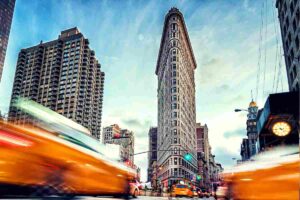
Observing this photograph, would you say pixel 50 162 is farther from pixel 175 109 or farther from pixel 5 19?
pixel 5 19

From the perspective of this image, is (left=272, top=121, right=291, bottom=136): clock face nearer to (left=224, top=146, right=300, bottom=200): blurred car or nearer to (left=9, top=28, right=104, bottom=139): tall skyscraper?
(left=224, top=146, right=300, bottom=200): blurred car

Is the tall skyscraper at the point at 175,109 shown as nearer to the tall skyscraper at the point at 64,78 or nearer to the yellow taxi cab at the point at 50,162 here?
the tall skyscraper at the point at 64,78

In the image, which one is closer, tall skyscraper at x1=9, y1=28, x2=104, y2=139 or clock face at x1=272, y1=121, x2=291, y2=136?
clock face at x1=272, y1=121, x2=291, y2=136

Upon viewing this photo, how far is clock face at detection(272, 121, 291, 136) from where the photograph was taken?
553 inches

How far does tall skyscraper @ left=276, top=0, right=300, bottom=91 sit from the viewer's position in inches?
1393

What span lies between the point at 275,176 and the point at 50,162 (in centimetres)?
537

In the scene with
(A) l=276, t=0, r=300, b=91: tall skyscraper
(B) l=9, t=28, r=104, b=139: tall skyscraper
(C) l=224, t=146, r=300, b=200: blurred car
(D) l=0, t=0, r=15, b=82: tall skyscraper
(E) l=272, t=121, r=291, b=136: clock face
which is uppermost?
(D) l=0, t=0, r=15, b=82: tall skyscraper

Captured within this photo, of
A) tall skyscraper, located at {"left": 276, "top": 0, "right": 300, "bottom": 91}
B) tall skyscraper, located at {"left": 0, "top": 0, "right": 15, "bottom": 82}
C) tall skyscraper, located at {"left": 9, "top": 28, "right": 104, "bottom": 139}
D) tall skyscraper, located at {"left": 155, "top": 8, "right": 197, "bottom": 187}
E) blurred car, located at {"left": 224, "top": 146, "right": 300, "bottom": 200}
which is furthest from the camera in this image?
tall skyscraper, located at {"left": 0, "top": 0, "right": 15, "bottom": 82}

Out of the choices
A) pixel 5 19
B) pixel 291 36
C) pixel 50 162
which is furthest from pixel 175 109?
pixel 5 19

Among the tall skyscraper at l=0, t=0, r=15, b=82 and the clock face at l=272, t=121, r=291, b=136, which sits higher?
the tall skyscraper at l=0, t=0, r=15, b=82

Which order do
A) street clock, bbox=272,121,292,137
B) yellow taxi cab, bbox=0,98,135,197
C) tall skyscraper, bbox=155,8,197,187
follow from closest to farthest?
yellow taxi cab, bbox=0,98,135,197, street clock, bbox=272,121,292,137, tall skyscraper, bbox=155,8,197,187

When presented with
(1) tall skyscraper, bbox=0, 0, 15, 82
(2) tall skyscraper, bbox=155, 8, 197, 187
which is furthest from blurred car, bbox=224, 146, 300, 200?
(1) tall skyscraper, bbox=0, 0, 15, 82

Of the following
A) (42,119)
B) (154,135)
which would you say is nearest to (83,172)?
(42,119)

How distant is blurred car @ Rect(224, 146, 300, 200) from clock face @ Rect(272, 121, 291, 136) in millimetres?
6237
